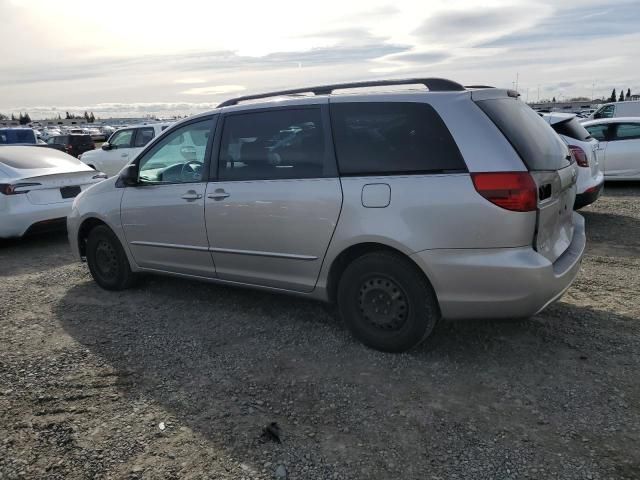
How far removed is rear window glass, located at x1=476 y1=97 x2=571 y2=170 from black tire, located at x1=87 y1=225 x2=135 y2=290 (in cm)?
378

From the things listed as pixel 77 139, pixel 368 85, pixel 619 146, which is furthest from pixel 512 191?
pixel 77 139

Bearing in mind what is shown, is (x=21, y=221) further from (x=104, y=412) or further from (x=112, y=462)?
(x=112, y=462)

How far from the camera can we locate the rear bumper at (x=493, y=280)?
3.29 metres

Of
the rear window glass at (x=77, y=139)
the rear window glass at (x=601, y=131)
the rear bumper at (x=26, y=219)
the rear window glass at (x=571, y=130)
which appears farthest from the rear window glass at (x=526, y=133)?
the rear window glass at (x=77, y=139)

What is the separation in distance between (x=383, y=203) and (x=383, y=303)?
710 millimetres

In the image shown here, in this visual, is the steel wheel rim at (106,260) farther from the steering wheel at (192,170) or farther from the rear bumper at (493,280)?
the rear bumper at (493,280)

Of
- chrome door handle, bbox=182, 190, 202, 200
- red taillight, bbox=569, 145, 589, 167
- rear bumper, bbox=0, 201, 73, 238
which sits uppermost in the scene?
chrome door handle, bbox=182, 190, 202, 200

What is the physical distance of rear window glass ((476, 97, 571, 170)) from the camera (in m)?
3.43

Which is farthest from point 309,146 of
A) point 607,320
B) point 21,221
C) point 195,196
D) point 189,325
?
point 21,221

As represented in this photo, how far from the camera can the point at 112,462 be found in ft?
9.20

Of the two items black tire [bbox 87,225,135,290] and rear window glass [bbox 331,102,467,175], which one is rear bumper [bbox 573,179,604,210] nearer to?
rear window glass [bbox 331,102,467,175]

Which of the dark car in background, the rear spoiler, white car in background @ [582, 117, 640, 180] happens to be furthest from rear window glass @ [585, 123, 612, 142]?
the dark car in background

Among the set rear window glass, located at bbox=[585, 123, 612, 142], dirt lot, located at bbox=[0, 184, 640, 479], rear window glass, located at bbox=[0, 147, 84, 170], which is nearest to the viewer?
dirt lot, located at bbox=[0, 184, 640, 479]

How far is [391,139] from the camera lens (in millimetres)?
3684
